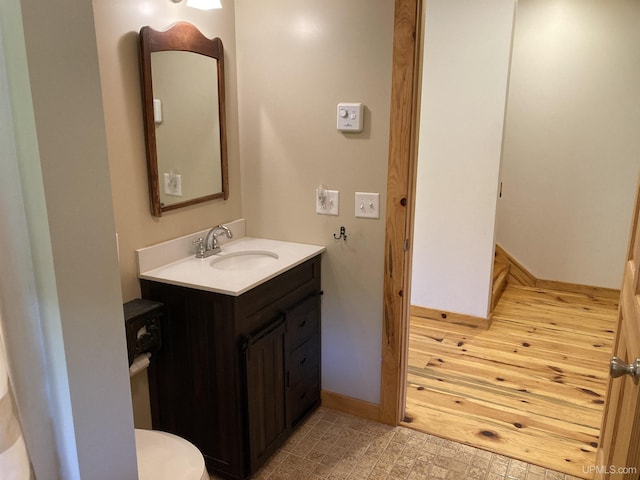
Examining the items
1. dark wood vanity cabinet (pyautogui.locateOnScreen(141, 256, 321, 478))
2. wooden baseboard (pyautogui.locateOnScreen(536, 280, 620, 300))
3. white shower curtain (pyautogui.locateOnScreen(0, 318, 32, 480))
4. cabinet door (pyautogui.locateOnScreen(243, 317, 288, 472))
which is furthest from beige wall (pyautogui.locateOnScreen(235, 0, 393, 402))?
wooden baseboard (pyautogui.locateOnScreen(536, 280, 620, 300))

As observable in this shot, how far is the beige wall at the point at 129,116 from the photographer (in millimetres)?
1706

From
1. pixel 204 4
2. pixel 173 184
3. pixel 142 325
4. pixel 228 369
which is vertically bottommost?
pixel 228 369

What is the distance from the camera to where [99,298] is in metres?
0.89

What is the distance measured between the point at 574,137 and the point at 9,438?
414cm

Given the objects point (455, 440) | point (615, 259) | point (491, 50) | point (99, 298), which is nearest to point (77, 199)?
point (99, 298)

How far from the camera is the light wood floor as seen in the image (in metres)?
2.25

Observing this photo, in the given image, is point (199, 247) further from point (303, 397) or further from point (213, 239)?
point (303, 397)

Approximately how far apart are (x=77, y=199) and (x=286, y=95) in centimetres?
157

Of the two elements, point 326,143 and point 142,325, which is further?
point 326,143

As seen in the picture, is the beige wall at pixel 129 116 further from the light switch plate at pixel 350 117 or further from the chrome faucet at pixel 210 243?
the light switch plate at pixel 350 117

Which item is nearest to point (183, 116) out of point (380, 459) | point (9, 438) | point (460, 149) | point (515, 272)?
point (9, 438)

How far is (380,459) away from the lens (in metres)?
2.13

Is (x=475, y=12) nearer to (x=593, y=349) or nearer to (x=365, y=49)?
(x=365, y=49)

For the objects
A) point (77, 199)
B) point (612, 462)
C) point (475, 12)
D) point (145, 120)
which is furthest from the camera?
point (475, 12)
